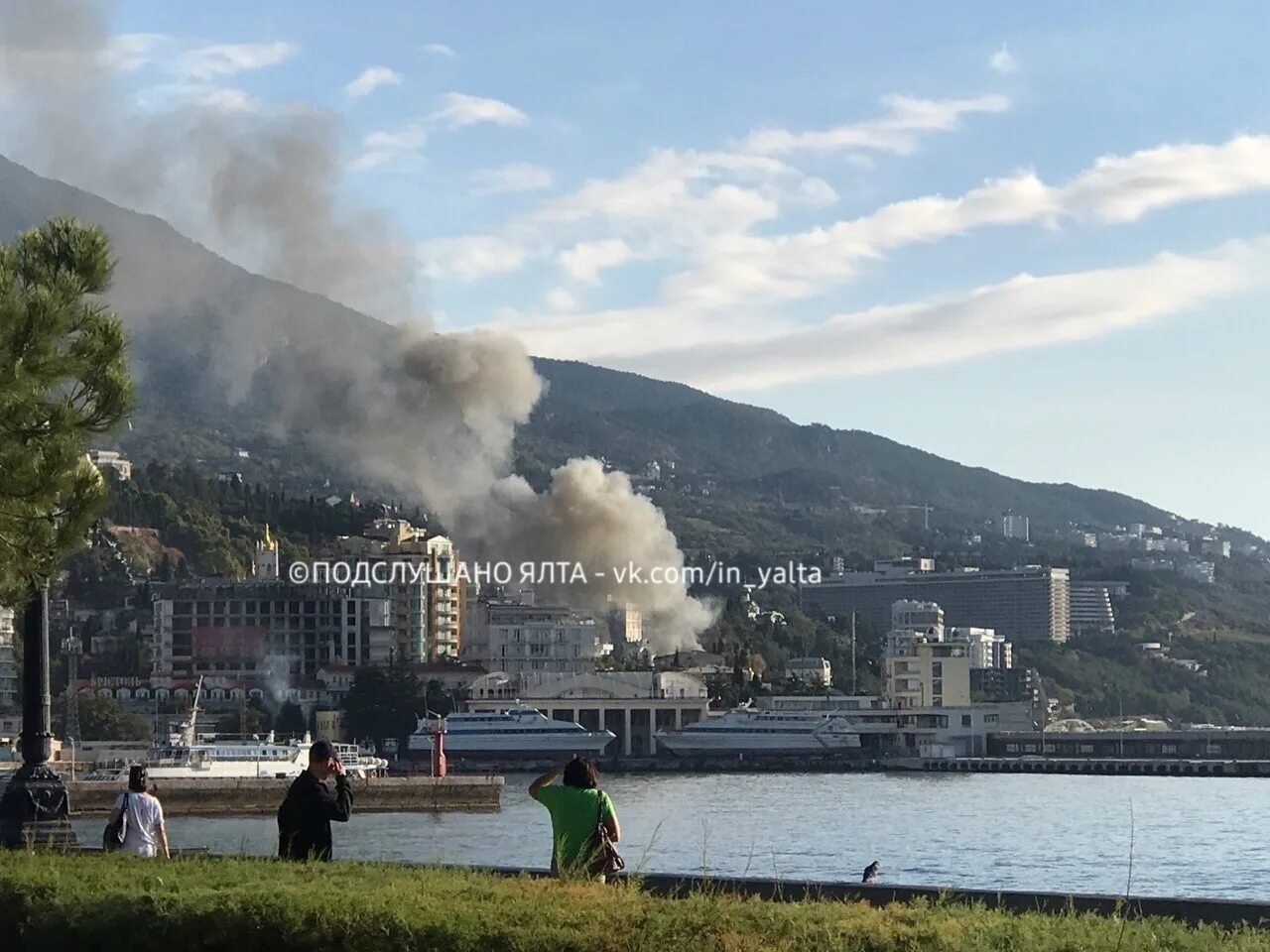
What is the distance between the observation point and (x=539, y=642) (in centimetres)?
12988

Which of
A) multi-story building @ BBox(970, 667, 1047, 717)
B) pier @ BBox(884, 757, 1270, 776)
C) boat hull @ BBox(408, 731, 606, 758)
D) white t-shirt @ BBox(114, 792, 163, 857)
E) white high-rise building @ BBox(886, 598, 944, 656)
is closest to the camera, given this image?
white t-shirt @ BBox(114, 792, 163, 857)

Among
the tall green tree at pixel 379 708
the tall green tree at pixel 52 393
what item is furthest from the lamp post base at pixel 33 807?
the tall green tree at pixel 379 708

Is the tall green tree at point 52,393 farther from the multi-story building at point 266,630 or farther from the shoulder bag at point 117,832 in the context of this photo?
the multi-story building at point 266,630

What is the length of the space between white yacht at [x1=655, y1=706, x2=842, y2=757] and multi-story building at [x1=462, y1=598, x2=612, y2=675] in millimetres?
12883

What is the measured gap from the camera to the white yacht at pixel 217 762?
249 ft

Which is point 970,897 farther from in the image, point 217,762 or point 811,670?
point 811,670

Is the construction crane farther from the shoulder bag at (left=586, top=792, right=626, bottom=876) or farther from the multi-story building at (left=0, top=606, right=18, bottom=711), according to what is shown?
the shoulder bag at (left=586, top=792, right=626, bottom=876)

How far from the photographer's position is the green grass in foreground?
9.03 meters

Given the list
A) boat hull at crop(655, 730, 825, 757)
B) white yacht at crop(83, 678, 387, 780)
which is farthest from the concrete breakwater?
boat hull at crop(655, 730, 825, 757)

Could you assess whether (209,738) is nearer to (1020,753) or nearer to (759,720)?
(759,720)

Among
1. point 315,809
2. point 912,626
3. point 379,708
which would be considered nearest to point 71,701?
point 379,708

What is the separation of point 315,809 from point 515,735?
10103 centimetres

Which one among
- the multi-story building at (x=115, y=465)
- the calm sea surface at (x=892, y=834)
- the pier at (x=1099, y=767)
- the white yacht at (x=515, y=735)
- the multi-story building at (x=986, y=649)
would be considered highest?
the multi-story building at (x=115, y=465)

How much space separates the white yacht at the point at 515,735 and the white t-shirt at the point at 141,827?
96.4 meters
